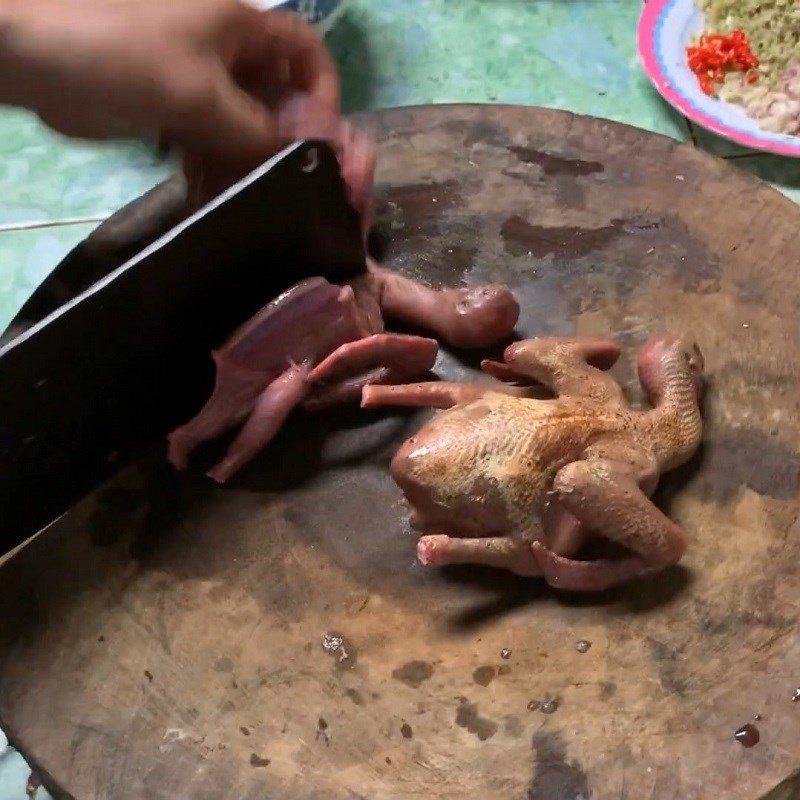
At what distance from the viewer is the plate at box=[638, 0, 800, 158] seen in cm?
135

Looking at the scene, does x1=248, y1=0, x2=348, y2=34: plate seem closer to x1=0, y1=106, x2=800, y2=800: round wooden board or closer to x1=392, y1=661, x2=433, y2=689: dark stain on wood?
x1=0, y1=106, x2=800, y2=800: round wooden board

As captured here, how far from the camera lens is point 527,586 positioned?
3.01ft

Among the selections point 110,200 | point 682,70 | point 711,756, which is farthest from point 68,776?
point 682,70

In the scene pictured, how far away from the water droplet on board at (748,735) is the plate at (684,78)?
87cm

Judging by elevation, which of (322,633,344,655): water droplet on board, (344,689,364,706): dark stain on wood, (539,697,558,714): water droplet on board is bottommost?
(344,689,364,706): dark stain on wood

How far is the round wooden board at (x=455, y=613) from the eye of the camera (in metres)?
0.79

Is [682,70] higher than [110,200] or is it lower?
higher

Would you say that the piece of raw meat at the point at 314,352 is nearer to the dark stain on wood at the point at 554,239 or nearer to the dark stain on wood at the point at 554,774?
the dark stain on wood at the point at 554,239

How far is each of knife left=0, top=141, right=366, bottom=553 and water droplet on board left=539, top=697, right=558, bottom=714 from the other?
1.59ft

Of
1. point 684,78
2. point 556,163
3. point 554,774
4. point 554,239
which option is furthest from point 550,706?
point 684,78

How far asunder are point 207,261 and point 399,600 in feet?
1.24

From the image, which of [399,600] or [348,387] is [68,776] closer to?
[399,600]

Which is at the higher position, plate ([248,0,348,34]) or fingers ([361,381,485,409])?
plate ([248,0,348,34])

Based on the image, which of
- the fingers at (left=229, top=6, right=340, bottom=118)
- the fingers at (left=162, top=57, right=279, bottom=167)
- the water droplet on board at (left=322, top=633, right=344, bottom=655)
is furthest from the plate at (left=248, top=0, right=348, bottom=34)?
the water droplet on board at (left=322, top=633, right=344, bottom=655)
